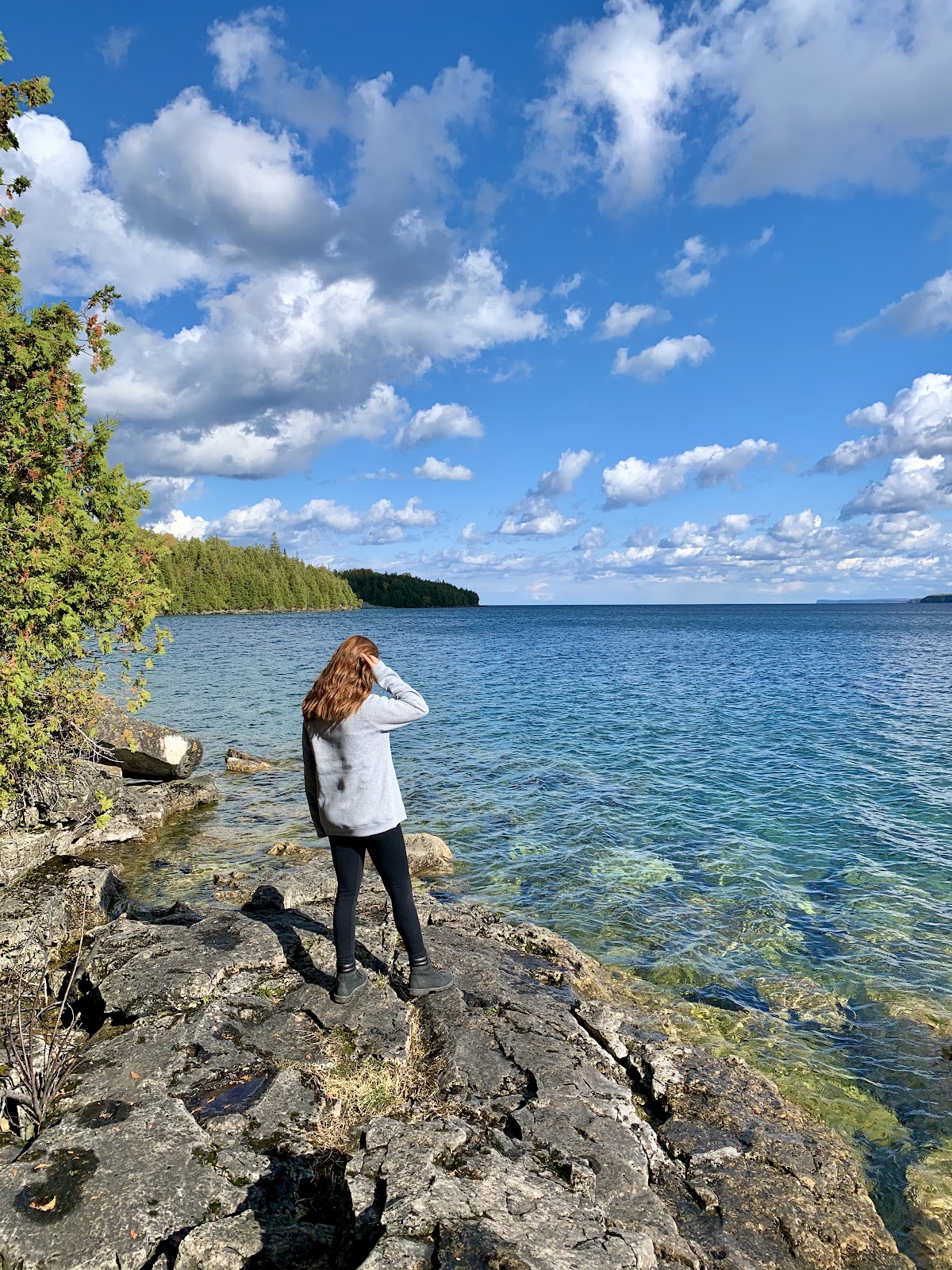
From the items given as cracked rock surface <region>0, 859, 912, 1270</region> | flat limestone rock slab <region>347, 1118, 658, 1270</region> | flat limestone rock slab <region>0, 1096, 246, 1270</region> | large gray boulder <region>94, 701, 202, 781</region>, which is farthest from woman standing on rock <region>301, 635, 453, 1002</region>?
large gray boulder <region>94, 701, 202, 781</region>

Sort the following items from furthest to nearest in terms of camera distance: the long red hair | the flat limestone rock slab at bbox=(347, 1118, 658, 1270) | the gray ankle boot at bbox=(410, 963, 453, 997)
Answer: the gray ankle boot at bbox=(410, 963, 453, 997)
the long red hair
the flat limestone rock slab at bbox=(347, 1118, 658, 1270)

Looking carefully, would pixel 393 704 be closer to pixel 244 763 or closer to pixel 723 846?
pixel 723 846

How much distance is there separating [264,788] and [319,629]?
97041mm

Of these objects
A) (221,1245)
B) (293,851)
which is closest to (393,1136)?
(221,1245)

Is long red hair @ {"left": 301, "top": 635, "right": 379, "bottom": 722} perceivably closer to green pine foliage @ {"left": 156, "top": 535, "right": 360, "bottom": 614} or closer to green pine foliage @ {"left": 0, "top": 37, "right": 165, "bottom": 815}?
green pine foliage @ {"left": 0, "top": 37, "right": 165, "bottom": 815}

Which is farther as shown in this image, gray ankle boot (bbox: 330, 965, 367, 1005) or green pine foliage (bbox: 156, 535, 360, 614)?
green pine foliage (bbox: 156, 535, 360, 614)

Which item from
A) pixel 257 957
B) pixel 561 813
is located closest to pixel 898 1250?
pixel 257 957

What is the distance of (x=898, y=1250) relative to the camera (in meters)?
4.99

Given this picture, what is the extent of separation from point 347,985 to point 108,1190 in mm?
2586

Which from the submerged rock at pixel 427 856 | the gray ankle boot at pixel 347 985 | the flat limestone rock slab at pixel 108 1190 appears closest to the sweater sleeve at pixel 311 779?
the gray ankle boot at pixel 347 985

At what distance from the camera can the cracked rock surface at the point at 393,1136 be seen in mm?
3691

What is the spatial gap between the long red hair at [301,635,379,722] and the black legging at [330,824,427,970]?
3.71 feet

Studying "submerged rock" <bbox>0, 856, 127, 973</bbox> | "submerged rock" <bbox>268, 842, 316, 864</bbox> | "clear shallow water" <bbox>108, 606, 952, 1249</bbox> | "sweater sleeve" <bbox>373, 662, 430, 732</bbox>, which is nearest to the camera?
"sweater sleeve" <bbox>373, 662, 430, 732</bbox>

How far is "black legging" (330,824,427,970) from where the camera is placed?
250 inches
